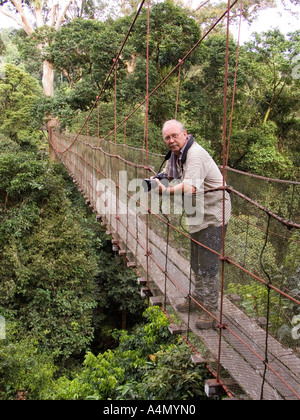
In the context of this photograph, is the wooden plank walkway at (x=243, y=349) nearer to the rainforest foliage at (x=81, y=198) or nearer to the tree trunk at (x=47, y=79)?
the rainforest foliage at (x=81, y=198)

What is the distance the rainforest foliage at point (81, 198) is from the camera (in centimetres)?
366

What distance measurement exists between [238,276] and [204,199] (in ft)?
0.91

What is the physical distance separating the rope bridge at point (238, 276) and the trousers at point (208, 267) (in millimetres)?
38

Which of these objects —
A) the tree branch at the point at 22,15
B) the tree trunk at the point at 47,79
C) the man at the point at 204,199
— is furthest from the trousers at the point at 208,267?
the tree branch at the point at 22,15

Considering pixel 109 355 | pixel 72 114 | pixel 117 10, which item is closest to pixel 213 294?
pixel 109 355

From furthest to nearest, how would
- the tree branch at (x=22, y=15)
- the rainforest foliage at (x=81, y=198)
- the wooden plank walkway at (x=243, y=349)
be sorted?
the tree branch at (x=22, y=15), the rainforest foliage at (x=81, y=198), the wooden plank walkway at (x=243, y=349)

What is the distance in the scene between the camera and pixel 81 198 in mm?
7469

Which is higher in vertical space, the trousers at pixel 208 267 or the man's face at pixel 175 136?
the man's face at pixel 175 136

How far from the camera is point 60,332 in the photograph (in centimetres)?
451

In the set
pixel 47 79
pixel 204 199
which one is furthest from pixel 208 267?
pixel 47 79

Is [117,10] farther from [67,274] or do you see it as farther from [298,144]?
[67,274]

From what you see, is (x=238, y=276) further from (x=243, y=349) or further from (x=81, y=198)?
(x=81, y=198)

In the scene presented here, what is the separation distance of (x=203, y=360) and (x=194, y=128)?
6.08m

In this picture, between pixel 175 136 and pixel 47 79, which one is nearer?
pixel 175 136
